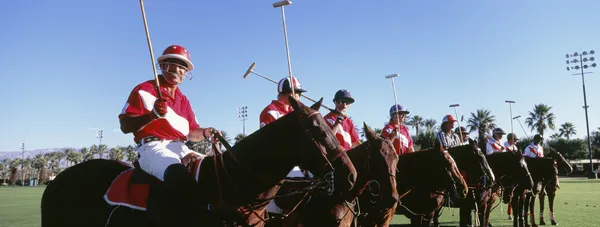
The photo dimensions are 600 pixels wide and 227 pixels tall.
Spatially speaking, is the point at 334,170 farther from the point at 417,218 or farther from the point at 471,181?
the point at 471,181

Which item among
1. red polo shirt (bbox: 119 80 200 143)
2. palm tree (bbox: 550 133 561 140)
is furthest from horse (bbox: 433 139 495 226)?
palm tree (bbox: 550 133 561 140)

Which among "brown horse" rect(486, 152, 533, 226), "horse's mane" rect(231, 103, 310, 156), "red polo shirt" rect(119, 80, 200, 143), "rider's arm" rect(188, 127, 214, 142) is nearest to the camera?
"horse's mane" rect(231, 103, 310, 156)

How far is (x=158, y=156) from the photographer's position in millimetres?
4008

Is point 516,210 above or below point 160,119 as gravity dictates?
below

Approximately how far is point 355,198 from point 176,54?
10.5 feet

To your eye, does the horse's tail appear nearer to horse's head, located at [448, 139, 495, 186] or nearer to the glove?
the glove

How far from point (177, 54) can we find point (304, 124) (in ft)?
6.08

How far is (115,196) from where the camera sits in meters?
4.25

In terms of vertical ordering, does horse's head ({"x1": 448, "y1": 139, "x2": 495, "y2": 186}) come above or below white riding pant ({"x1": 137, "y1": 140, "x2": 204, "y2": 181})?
below

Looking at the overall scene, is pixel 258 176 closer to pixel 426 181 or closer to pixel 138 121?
pixel 138 121

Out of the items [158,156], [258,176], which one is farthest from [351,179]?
[158,156]

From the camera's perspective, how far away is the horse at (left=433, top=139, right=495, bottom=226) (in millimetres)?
8930

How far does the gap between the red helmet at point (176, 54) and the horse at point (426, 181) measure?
4467 mm

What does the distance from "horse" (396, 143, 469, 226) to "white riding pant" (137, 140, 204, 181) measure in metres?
4.47
